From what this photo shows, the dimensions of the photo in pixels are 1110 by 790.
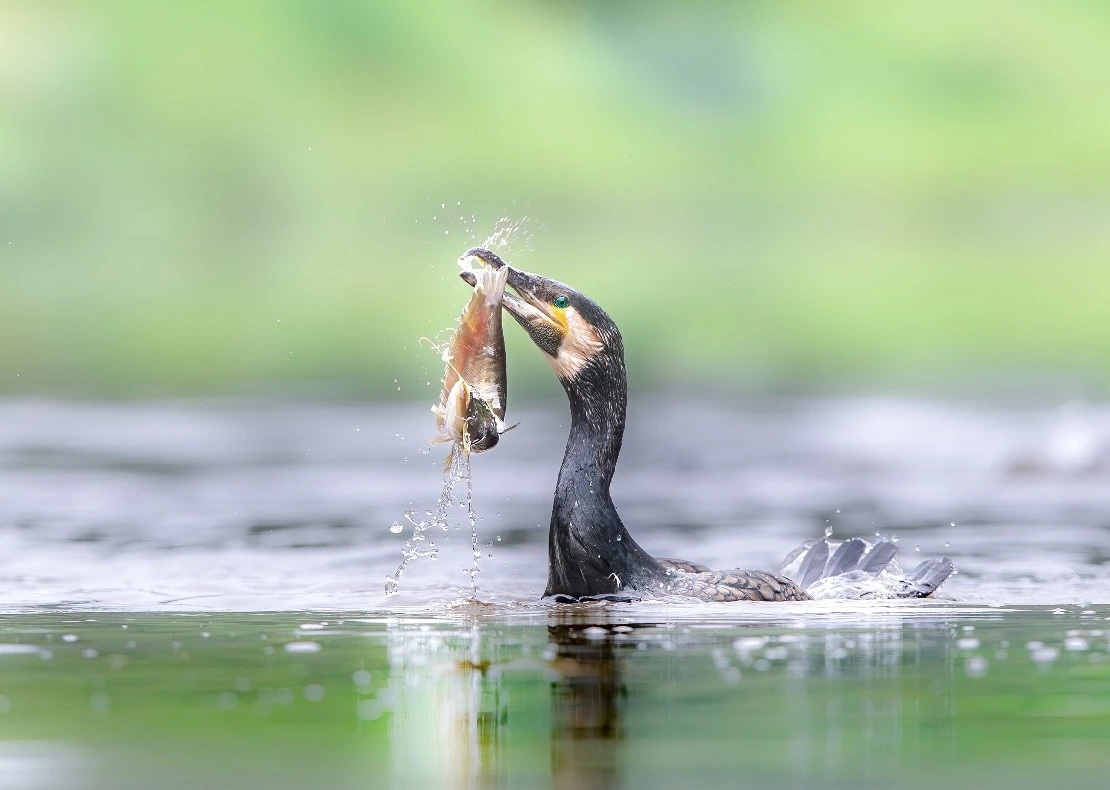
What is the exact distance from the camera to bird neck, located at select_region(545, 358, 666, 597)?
1208 cm

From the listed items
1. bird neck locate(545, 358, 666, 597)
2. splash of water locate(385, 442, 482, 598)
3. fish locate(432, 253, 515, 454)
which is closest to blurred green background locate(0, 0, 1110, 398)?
splash of water locate(385, 442, 482, 598)

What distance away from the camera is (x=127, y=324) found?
151 feet

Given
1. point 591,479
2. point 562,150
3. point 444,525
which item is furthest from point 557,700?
point 562,150

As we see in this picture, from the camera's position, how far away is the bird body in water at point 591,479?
12062mm

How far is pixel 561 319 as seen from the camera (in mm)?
12148

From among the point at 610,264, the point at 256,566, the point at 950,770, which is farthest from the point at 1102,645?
the point at 610,264

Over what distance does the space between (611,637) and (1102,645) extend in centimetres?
234

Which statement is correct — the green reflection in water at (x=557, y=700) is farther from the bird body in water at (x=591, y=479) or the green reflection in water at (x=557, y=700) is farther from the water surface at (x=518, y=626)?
the bird body in water at (x=591, y=479)

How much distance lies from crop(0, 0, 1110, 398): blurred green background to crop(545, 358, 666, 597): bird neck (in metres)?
39.2

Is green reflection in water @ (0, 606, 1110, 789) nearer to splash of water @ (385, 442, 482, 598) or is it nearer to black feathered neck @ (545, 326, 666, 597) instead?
black feathered neck @ (545, 326, 666, 597)

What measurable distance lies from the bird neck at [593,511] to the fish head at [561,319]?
11cm

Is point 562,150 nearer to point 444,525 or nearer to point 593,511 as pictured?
point 444,525

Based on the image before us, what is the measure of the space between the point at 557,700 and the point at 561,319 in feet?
13.6

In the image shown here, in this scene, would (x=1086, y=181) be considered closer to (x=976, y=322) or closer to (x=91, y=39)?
(x=91, y=39)
